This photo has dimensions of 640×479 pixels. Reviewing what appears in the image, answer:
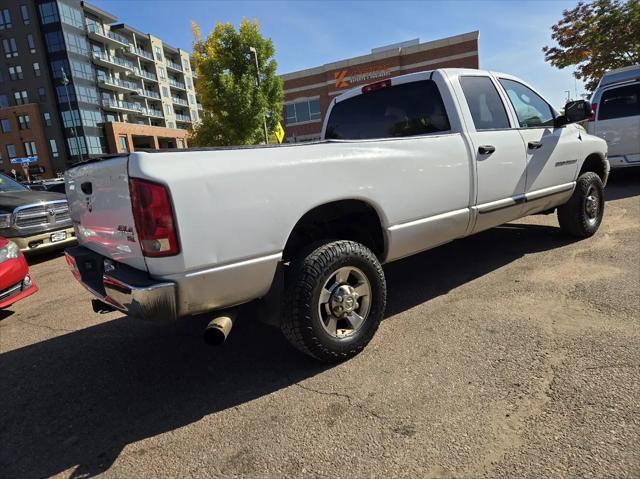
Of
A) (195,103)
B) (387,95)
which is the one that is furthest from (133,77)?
(387,95)

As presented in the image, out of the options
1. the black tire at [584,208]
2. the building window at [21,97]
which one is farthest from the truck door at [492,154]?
the building window at [21,97]

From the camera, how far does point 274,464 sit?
208cm

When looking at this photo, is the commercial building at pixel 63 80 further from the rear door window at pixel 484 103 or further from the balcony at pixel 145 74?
the rear door window at pixel 484 103

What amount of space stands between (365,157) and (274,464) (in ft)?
6.34

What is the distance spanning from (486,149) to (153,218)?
2.87 m

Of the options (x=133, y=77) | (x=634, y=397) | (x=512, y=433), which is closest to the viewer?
(x=512, y=433)

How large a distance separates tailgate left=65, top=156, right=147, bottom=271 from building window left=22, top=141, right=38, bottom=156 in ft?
204

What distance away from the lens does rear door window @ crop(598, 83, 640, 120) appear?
905 cm

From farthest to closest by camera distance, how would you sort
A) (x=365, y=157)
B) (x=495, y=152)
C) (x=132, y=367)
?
(x=495, y=152), (x=132, y=367), (x=365, y=157)

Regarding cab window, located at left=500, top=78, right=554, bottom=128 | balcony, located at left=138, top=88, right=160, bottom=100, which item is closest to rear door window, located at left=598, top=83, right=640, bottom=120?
cab window, located at left=500, top=78, right=554, bottom=128

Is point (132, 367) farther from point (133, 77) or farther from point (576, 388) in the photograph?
point (133, 77)

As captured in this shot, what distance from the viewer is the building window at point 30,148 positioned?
2138 inches

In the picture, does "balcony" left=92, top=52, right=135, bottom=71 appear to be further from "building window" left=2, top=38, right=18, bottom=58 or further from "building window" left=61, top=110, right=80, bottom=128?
"building window" left=2, top=38, right=18, bottom=58

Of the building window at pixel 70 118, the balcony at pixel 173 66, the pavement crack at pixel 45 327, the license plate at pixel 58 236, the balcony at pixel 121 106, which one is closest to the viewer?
the pavement crack at pixel 45 327
